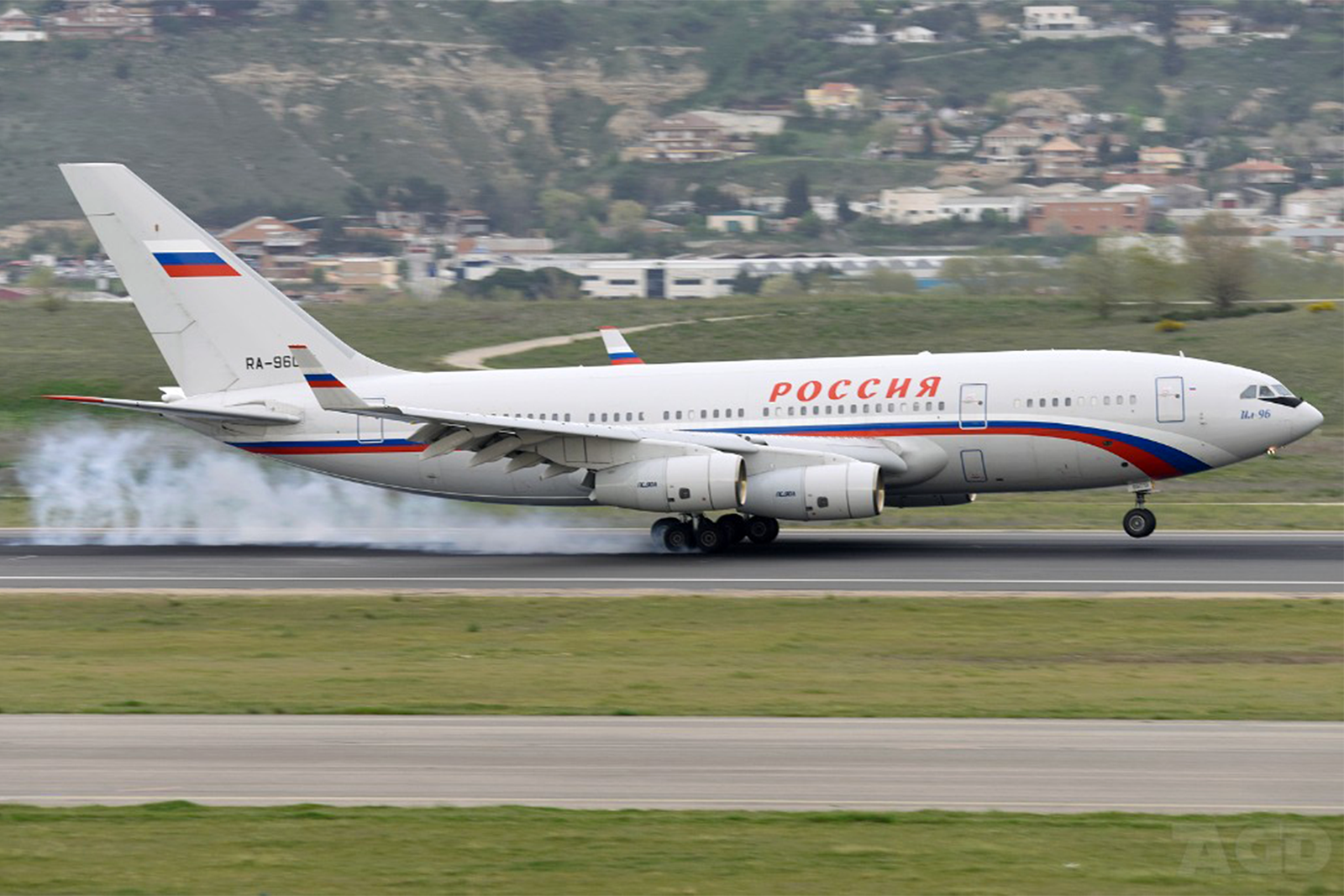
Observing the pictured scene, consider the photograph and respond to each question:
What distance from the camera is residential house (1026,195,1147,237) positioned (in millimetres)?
189750

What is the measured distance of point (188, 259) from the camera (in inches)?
1670

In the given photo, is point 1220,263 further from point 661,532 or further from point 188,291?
point 188,291

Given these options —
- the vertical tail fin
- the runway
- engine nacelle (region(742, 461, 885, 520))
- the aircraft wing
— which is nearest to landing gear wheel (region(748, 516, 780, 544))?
engine nacelle (region(742, 461, 885, 520))

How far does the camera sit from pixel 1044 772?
17891 millimetres

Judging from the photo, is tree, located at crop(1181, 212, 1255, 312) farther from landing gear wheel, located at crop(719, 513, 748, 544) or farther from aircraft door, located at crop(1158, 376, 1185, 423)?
landing gear wheel, located at crop(719, 513, 748, 544)

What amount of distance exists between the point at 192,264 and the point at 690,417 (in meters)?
12.1

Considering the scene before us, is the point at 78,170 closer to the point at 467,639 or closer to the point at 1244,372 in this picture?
the point at 467,639

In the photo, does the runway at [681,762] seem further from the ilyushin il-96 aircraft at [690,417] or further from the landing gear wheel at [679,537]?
the landing gear wheel at [679,537]

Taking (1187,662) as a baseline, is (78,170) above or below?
above

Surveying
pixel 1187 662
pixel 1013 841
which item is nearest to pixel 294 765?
pixel 1013 841

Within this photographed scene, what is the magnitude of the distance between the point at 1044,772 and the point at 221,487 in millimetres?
35164

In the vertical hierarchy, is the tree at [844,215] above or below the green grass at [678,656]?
above

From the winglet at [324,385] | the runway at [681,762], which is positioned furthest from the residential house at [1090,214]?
the runway at [681,762]

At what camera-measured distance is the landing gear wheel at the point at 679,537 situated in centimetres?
4034
